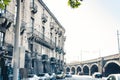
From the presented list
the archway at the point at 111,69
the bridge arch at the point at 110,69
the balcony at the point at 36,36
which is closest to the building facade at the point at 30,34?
the balcony at the point at 36,36

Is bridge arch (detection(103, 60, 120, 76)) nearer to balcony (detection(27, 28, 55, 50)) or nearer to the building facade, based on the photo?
the building facade

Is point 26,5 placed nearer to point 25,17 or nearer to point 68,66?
point 25,17

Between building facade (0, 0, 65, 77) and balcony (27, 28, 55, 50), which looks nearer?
building facade (0, 0, 65, 77)

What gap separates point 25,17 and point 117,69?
41565mm

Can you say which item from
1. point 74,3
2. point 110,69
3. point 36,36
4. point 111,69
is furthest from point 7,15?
point 111,69

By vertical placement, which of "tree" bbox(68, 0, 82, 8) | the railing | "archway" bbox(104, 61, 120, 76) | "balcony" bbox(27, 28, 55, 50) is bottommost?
"archway" bbox(104, 61, 120, 76)

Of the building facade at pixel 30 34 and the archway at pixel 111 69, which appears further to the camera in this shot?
the archway at pixel 111 69

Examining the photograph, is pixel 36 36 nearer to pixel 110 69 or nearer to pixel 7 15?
pixel 7 15

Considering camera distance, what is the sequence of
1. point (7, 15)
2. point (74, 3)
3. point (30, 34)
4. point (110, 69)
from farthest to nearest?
point (110, 69) < point (30, 34) < point (7, 15) < point (74, 3)

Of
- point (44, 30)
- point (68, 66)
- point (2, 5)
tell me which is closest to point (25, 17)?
point (44, 30)

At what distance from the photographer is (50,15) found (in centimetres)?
4931

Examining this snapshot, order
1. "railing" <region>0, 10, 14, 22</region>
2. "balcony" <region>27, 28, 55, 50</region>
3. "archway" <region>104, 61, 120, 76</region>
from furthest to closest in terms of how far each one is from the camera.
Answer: "archway" <region>104, 61, 120, 76</region> → "balcony" <region>27, 28, 55, 50</region> → "railing" <region>0, 10, 14, 22</region>

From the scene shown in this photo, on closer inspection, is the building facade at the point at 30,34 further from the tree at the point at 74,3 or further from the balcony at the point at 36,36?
the tree at the point at 74,3

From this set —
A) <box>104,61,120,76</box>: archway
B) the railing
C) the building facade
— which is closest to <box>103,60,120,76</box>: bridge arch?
<box>104,61,120,76</box>: archway
